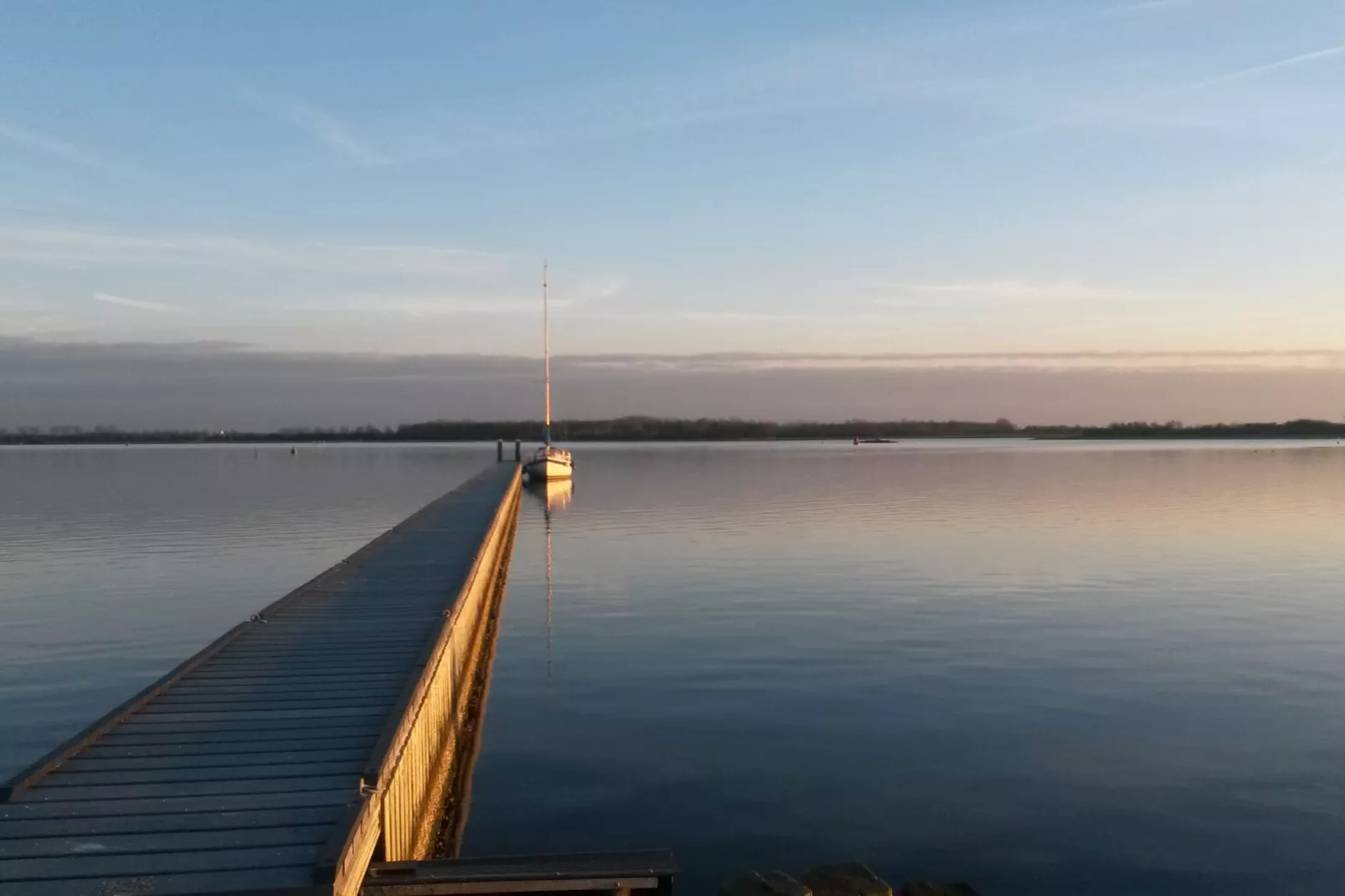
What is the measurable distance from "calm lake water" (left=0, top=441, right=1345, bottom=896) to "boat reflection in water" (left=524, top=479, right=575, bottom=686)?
15 centimetres

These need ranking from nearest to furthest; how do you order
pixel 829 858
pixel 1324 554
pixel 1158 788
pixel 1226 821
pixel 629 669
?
pixel 829 858 → pixel 1226 821 → pixel 1158 788 → pixel 629 669 → pixel 1324 554

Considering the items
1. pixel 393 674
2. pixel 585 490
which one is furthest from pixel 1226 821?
pixel 585 490

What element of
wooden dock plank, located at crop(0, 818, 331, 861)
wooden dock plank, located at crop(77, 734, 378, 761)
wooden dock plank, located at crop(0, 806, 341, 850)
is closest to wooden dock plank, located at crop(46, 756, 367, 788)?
wooden dock plank, located at crop(77, 734, 378, 761)

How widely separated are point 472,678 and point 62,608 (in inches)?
317

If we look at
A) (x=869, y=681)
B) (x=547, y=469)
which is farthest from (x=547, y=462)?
(x=869, y=681)

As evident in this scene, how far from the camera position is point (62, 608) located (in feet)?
56.7

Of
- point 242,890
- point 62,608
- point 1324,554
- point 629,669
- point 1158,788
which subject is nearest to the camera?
point 242,890

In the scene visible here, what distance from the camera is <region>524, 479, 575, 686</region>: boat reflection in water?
52.9 ft

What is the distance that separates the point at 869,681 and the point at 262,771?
7.71 meters

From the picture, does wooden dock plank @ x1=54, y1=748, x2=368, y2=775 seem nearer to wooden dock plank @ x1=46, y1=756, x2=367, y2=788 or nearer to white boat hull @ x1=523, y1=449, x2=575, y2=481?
wooden dock plank @ x1=46, y1=756, x2=367, y2=788

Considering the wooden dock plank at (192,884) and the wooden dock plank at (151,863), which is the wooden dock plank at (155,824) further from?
the wooden dock plank at (192,884)

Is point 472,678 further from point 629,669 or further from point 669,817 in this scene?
point 669,817

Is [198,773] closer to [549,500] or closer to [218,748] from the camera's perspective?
[218,748]

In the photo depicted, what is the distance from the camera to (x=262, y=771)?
6348mm
